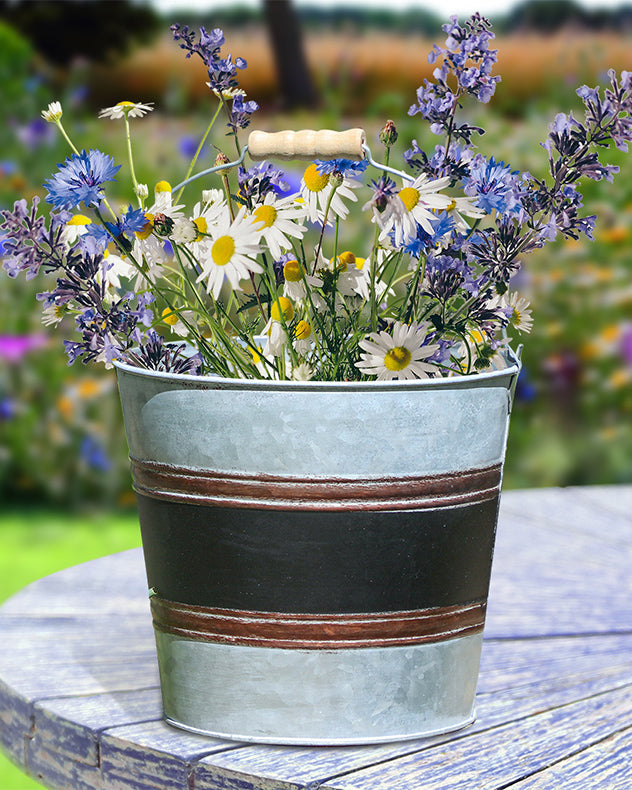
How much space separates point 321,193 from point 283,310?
0.14m

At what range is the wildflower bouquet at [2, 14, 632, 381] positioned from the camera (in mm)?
1014

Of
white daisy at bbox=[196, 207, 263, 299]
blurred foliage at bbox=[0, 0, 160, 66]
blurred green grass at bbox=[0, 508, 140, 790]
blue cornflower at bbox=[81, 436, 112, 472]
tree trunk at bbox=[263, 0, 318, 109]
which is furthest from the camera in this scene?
blurred foliage at bbox=[0, 0, 160, 66]

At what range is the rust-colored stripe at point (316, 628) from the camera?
1053 mm

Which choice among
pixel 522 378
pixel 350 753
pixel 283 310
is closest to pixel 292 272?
pixel 283 310

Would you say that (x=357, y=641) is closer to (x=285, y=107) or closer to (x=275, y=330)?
(x=275, y=330)

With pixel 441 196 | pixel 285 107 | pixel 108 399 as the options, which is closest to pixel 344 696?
pixel 441 196

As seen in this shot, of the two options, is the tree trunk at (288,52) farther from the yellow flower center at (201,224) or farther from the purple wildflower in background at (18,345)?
the yellow flower center at (201,224)

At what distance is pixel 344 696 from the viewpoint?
1.07 meters

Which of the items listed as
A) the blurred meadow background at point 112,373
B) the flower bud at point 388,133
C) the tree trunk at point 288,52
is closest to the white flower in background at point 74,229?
the flower bud at point 388,133

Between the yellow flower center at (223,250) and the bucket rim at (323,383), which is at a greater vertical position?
the yellow flower center at (223,250)

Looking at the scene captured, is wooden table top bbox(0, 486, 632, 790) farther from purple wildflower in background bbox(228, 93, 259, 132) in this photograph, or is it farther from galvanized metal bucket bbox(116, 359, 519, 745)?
purple wildflower in background bbox(228, 93, 259, 132)

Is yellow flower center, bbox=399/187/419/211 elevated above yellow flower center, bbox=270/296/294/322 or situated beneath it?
elevated above

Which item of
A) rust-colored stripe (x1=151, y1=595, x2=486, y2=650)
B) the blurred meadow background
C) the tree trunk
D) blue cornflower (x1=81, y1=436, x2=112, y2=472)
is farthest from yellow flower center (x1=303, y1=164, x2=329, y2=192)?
the tree trunk

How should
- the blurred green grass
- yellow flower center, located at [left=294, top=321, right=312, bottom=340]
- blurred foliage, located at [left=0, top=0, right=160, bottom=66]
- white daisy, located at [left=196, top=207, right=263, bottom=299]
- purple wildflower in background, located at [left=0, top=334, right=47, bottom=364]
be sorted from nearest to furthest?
white daisy, located at [left=196, top=207, right=263, bottom=299]
yellow flower center, located at [left=294, top=321, right=312, bottom=340]
the blurred green grass
purple wildflower in background, located at [left=0, top=334, right=47, bottom=364]
blurred foliage, located at [left=0, top=0, right=160, bottom=66]
